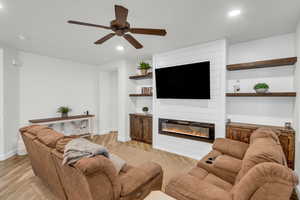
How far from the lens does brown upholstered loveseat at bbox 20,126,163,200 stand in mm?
1189

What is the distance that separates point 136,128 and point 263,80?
3.53 meters

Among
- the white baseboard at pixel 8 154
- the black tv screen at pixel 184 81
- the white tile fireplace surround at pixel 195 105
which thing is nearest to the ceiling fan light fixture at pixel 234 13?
the white tile fireplace surround at pixel 195 105

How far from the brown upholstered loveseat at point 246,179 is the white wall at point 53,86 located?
4463 millimetres

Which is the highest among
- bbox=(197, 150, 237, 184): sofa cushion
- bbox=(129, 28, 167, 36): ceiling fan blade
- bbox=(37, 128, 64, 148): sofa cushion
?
bbox=(129, 28, 167, 36): ceiling fan blade

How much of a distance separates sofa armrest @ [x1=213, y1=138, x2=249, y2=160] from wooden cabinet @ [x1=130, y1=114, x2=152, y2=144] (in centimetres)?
221

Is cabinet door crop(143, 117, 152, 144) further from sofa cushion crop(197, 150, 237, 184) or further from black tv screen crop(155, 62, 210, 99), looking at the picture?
sofa cushion crop(197, 150, 237, 184)

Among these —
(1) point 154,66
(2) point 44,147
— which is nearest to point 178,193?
(2) point 44,147

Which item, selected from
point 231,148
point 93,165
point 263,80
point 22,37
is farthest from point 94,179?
point 263,80

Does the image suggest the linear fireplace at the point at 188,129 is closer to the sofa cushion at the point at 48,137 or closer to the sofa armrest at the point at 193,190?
the sofa armrest at the point at 193,190

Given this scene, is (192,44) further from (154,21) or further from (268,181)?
(268,181)

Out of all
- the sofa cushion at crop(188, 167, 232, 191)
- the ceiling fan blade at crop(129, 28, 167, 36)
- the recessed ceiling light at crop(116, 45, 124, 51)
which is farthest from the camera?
the recessed ceiling light at crop(116, 45, 124, 51)

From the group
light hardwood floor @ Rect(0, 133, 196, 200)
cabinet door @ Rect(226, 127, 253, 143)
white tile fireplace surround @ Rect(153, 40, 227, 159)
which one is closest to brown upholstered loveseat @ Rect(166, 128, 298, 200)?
cabinet door @ Rect(226, 127, 253, 143)

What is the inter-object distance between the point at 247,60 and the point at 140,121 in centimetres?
322

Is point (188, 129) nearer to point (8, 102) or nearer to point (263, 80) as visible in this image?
point (263, 80)
